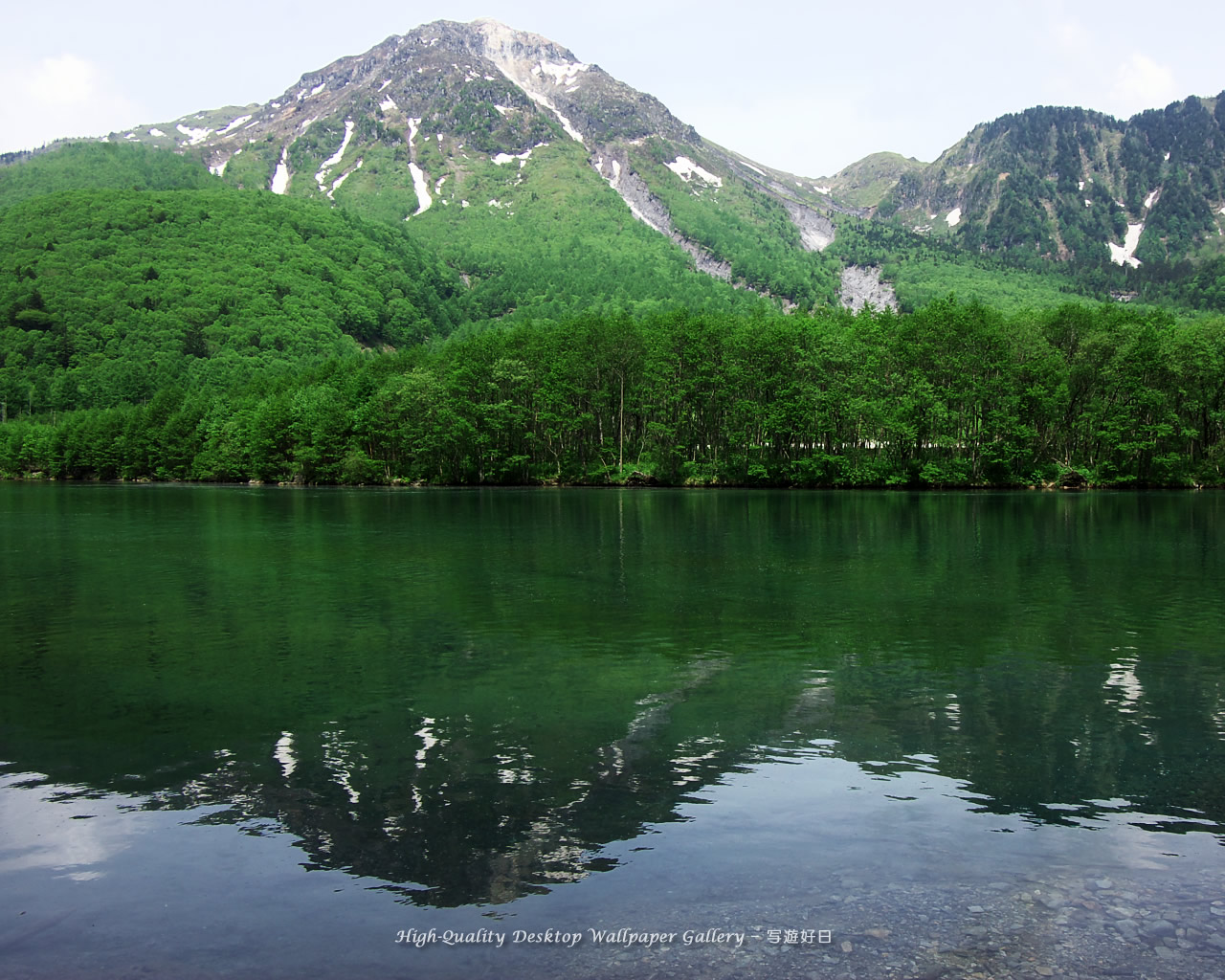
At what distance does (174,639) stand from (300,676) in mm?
5372

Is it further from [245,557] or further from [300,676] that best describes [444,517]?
[300,676]

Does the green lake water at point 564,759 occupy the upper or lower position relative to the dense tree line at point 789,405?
lower

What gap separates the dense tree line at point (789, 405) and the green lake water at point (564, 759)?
2831 inches

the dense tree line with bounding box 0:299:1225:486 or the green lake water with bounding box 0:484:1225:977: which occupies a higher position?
the dense tree line with bounding box 0:299:1225:486

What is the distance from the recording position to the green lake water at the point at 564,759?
25.5 feet

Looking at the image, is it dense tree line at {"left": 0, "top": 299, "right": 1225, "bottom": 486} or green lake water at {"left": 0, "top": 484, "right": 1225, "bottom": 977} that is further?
dense tree line at {"left": 0, "top": 299, "right": 1225, "bottom": 486}

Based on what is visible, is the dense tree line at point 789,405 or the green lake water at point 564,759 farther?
the dense tree line at point 789,405

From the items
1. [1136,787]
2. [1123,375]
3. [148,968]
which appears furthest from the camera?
[1123,375]

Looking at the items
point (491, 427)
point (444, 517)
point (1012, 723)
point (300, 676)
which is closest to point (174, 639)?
point (300, 676)

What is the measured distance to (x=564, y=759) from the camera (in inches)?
459

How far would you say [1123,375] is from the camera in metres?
93.2

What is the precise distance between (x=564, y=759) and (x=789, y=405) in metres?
91.6

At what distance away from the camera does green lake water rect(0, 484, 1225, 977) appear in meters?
7.78

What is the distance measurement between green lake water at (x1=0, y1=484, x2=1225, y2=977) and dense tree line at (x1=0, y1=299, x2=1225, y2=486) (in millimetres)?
71910
